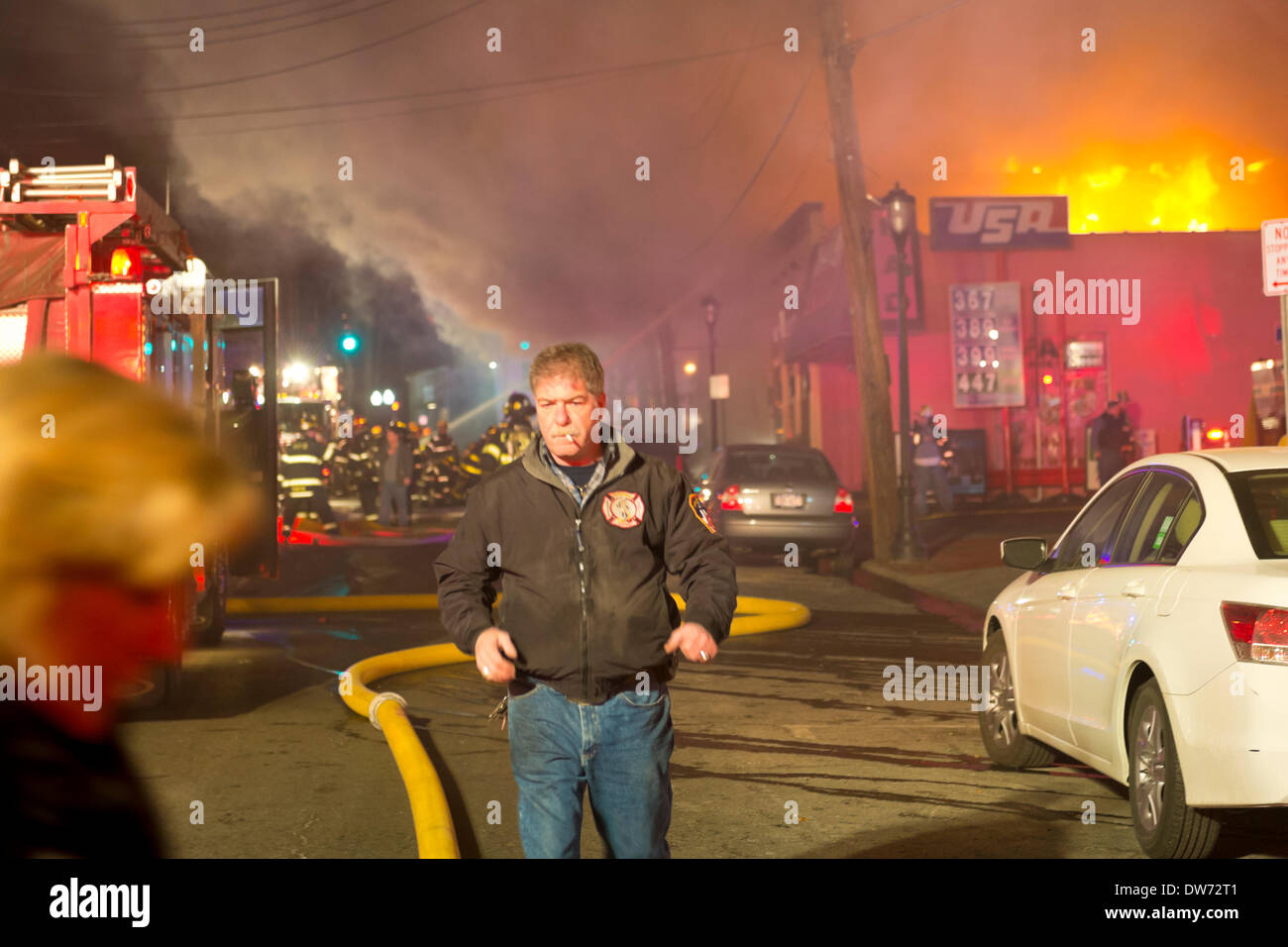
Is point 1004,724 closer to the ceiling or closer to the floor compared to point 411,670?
closer to the ceiling

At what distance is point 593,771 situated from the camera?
367 centimetres

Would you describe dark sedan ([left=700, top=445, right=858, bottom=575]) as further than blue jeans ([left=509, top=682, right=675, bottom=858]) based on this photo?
Yes

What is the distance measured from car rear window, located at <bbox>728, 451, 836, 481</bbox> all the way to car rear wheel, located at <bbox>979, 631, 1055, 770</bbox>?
10.4 metres

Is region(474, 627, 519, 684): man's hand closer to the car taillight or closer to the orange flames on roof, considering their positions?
the car taillight

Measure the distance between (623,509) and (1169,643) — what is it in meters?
2.42

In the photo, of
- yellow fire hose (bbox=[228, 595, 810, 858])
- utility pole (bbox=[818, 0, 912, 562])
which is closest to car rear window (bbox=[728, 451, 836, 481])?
utility pole (bbox=[818, 0, 912, 562])

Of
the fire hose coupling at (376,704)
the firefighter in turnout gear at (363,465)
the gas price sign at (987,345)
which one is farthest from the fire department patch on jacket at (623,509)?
the gas price sign at (987,345)

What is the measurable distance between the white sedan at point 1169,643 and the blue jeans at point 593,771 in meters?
2.19

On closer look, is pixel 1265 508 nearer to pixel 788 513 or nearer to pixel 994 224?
pixel 788 513

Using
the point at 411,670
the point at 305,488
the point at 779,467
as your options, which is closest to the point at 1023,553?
the point at 411,670

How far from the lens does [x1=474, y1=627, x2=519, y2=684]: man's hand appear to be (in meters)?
3.57

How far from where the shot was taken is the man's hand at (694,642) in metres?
3.58

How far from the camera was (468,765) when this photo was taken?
7.17m
